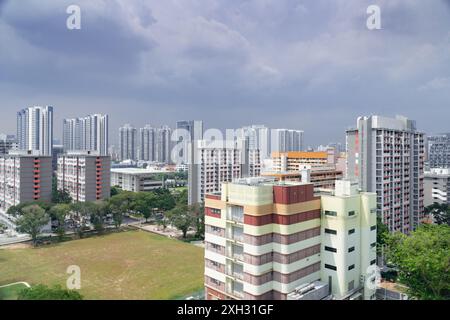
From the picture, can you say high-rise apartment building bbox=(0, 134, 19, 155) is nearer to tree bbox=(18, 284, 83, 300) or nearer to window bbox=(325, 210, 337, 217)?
tree bbox=(18, 284, 83, 300)

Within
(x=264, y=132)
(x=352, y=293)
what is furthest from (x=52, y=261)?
(x=264, y=132)

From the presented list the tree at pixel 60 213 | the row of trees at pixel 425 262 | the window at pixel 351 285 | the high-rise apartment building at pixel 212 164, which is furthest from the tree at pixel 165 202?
the row of trees at pixel 425 262

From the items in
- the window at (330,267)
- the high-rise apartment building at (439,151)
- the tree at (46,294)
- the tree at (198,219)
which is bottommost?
the tree at (198,219)

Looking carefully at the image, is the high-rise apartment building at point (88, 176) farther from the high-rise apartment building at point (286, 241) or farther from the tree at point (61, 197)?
the high-rise apartment building at point (286, 241)

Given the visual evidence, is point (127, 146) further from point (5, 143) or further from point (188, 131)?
point (188, 131)

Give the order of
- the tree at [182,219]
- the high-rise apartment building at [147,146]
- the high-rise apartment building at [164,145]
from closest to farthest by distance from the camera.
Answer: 1. the tree at [182,219]
2. the high-rise apartment building at [164,145]
3. the high-rise apartment building at [147,146]

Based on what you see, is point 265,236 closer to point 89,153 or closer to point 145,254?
point 145,254
